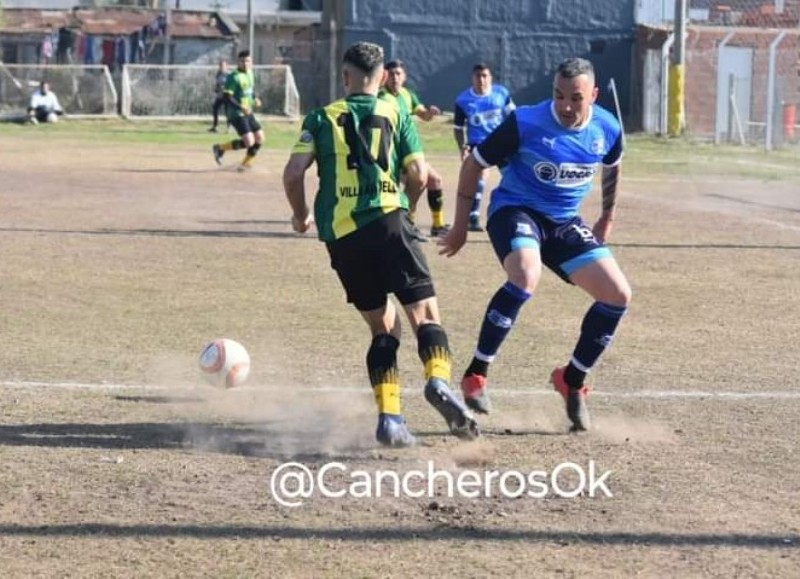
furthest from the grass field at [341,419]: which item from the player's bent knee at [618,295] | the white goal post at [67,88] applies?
the white goal post at [67,88]

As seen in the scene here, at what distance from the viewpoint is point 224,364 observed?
849 centimetres

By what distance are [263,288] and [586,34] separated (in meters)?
42.7

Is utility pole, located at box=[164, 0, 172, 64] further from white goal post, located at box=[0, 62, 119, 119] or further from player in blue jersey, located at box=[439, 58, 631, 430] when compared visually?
player in blue jersey, located at box=[439, 58, 631, 430]

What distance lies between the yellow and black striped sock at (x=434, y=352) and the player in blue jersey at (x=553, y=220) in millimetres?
516

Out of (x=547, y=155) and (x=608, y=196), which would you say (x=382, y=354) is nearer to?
(x=547, y=155)

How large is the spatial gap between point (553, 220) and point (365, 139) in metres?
1.26

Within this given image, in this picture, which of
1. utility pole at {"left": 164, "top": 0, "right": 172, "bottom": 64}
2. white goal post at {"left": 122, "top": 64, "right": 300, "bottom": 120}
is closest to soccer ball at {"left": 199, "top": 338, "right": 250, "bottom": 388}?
white goal post at {"left": 122, "top": 64, "right": 300, "bottom": 120}

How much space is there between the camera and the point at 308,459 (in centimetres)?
718

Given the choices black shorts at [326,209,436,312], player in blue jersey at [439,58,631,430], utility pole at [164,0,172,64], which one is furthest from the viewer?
utility pole at [164,0,172,64]

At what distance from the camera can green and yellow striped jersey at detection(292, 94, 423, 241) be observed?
24.5 ft

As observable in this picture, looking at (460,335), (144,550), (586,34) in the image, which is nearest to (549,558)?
(144,550)

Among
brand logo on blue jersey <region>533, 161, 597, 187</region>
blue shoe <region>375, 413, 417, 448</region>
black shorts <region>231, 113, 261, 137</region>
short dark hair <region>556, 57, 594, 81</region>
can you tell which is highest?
short dark hair <region>556, 57, 594, 81</region>

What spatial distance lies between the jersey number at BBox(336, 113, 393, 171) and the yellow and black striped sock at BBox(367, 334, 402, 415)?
876 millimetres

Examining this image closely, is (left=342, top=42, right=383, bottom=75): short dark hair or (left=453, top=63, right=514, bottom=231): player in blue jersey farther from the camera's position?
(left=453, top=63, right=514, bottom=231): player in blue jersey
